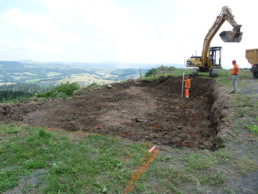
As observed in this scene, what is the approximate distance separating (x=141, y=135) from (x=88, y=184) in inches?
124

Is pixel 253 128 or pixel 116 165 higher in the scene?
pixel 253 128

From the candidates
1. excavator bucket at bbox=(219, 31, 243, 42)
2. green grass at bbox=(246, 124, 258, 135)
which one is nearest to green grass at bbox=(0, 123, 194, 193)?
green grass at bbox=(246, 124, 258, 135)

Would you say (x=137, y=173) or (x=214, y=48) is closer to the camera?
(x=137, y=173)

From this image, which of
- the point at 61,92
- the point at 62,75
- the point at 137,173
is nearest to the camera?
the point at 137,173

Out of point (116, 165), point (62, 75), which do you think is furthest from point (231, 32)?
point (62, 75)

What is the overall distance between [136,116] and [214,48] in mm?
10975

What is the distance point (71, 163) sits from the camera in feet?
14.8

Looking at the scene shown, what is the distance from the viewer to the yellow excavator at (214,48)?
48.1 ft

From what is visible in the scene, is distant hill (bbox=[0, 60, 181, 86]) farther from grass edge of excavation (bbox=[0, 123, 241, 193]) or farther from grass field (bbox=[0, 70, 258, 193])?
grass edge of excavation (bbox=[0, 123, 241, 193])

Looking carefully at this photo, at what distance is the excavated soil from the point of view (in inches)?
266

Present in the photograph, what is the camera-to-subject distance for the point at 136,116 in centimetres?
898

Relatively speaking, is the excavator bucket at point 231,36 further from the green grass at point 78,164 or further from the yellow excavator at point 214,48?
the green grass at point 78,164

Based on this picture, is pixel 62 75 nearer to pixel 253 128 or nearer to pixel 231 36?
pixel 231 36

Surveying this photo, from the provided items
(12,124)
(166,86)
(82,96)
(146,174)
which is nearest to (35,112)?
(12,124)
